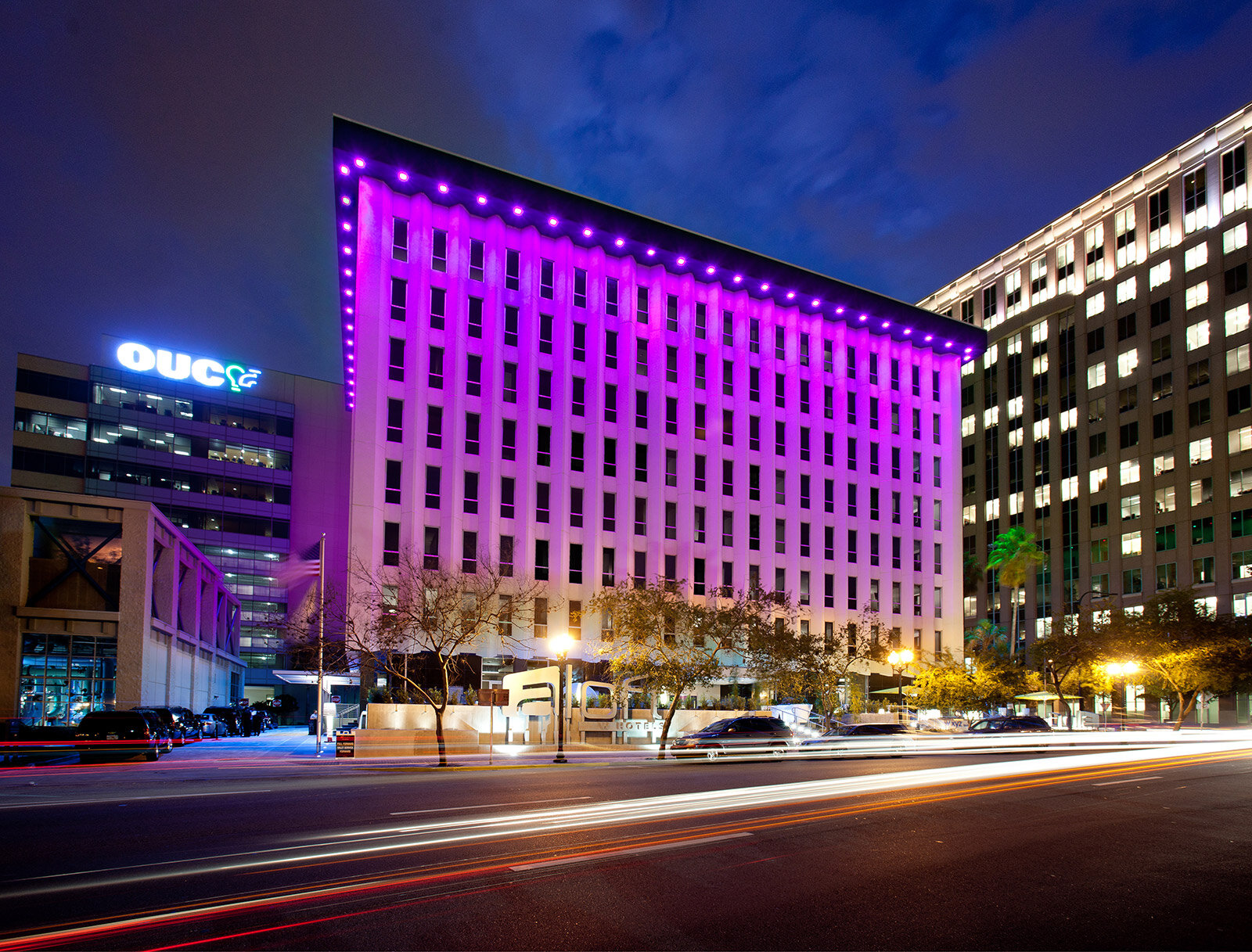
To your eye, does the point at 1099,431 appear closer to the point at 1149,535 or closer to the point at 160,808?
the point at 1149,535

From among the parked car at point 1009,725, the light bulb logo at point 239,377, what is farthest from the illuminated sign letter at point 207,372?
the parked car at point 1009,725

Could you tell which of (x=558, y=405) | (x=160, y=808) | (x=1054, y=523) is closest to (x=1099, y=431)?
(x=1054, y=523)

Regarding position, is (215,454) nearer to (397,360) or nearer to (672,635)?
(397,360)

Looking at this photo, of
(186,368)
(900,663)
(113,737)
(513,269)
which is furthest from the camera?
(186,368)

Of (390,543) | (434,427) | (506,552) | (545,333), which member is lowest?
(506,552)

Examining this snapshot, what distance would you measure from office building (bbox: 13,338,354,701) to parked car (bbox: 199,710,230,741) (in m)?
28.6

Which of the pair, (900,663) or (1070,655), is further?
(1070,655)

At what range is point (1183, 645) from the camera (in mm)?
58031

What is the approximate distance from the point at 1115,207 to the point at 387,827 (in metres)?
103

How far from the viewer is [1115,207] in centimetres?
9525

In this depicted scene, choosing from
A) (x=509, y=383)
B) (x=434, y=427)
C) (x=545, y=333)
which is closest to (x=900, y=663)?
(x=509, y=383)

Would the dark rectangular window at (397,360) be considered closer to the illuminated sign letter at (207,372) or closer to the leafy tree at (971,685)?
the leafy tree at (971,685)

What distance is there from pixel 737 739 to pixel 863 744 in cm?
445

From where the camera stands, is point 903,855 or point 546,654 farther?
point 546,654
